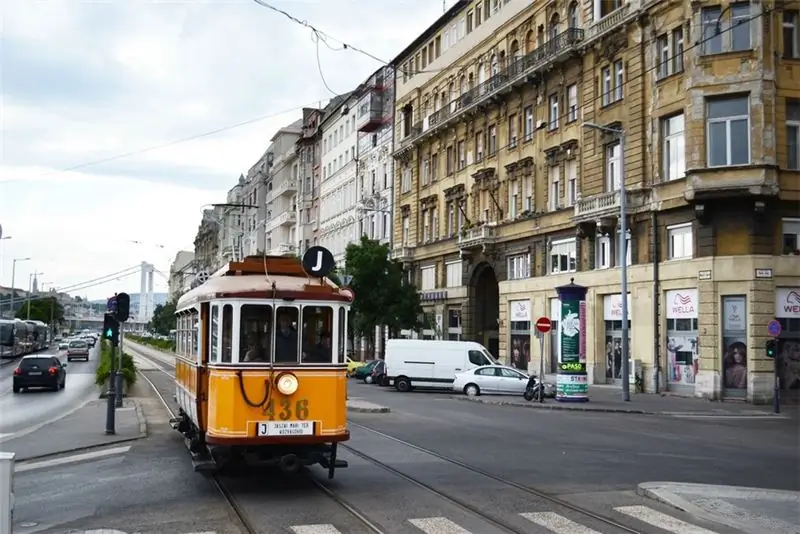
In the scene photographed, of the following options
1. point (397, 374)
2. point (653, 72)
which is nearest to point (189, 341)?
point (397, 374)

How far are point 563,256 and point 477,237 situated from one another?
26.4 ft

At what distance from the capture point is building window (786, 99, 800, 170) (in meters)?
33.8

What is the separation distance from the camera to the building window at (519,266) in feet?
153

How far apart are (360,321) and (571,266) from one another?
16893mm

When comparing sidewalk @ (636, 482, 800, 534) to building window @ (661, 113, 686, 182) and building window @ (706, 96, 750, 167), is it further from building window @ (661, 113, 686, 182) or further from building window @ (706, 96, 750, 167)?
building window @ (661, 113, 686, 182)

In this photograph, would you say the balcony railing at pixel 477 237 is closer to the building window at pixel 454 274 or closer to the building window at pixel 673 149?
the building window at pixel 454 274

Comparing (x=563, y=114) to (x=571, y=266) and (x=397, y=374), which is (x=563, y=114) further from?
(x=397, y=374)

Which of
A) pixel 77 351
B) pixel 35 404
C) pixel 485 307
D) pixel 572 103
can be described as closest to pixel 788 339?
pixel 572 103

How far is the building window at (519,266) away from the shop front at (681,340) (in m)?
11.3

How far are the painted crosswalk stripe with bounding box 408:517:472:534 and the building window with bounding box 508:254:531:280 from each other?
36826mm

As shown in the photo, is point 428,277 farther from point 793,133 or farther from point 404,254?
point 793,133

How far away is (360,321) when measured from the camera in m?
55.4

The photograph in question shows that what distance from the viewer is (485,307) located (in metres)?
53.6

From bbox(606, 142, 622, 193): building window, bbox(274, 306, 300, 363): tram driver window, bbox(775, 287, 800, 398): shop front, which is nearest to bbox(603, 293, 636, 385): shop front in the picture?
bbox(606, 142, 622, 193): building window
